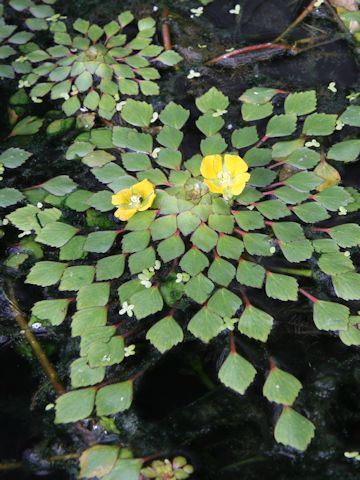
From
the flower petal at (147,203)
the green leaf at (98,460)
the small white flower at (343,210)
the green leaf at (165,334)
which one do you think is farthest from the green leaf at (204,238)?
the green leaf at (98,460)

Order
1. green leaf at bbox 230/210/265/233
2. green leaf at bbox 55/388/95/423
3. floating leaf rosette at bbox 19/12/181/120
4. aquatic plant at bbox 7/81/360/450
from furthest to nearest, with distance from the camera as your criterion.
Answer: floating leaf rosette at bbox 19/12/181/120 < green leaf at bbox 230/210/265/233 < aquatic plant at bbox 7/81/360/450 < green leaf at bbox 55/388/95/423

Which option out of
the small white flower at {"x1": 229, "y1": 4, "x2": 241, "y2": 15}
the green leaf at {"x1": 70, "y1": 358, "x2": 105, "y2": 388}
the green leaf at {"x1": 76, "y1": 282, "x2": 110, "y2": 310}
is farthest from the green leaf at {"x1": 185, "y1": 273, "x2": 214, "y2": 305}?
the small white flower at {"x1": 229, "y1": 4, "x2": 241, "y2": 15}

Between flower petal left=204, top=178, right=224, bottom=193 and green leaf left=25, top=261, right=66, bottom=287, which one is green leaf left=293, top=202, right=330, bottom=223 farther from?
green leaf left=25, top=261, right=66, bottom=287

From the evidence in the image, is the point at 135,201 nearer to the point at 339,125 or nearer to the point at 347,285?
the point at 347,285

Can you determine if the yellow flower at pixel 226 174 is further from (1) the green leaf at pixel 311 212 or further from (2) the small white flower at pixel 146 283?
(2) the small white flower at pixel 146 283

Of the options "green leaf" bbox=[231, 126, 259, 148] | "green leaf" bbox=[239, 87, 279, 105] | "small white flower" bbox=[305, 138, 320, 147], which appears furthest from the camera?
"green leaf" bbox=[239, 87, 279, 105]

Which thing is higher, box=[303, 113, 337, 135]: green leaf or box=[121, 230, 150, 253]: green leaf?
box=[303, 113, 337, 135]: green leaf

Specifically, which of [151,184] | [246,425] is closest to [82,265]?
[151,184]
